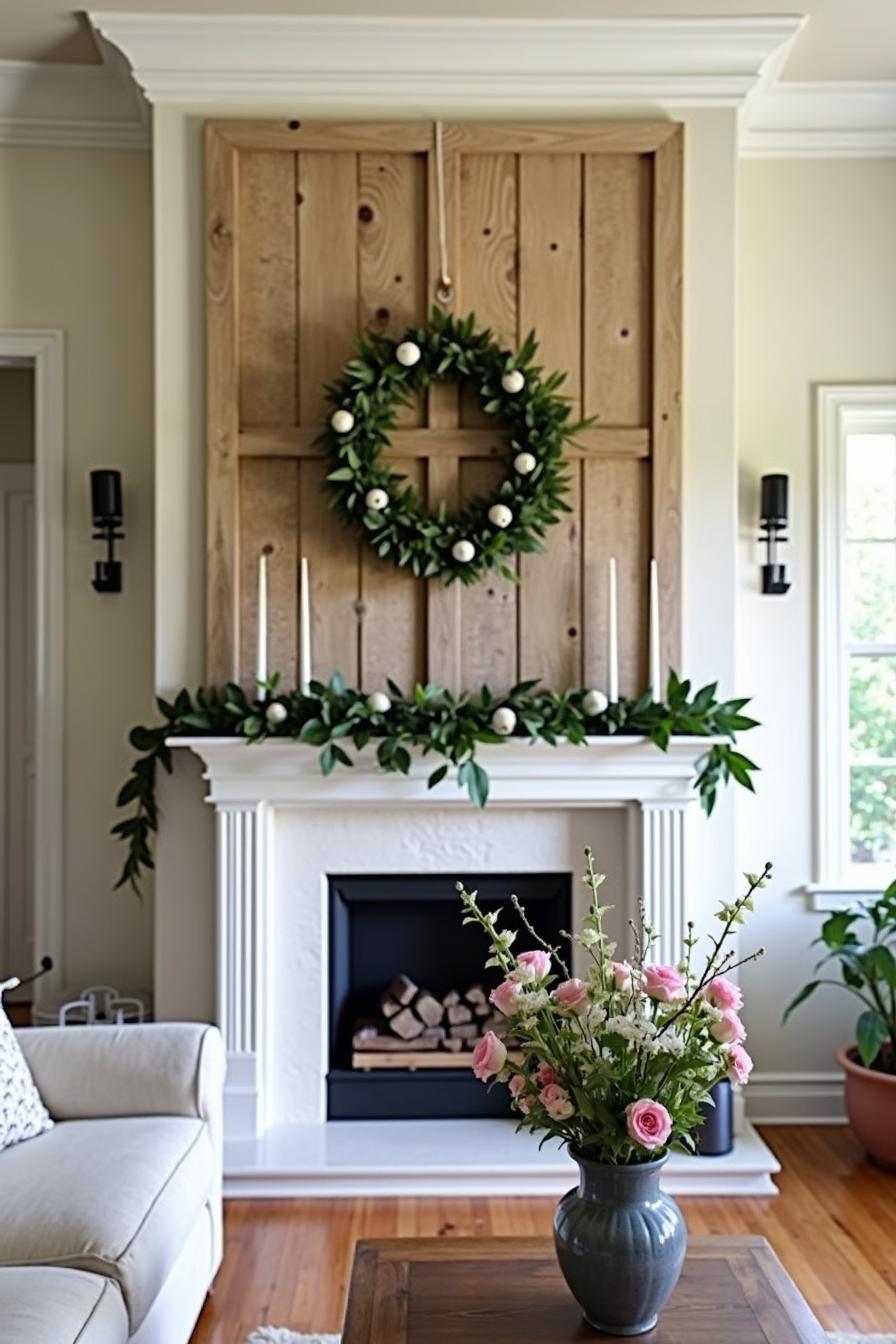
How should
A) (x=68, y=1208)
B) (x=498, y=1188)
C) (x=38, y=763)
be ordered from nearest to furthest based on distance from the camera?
(x=68, y=1208) → (x=498, y=1188) → (x=38, y=763)

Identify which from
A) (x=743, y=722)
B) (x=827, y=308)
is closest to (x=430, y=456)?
(x=743, y=722)

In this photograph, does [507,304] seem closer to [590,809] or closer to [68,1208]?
[590,809]

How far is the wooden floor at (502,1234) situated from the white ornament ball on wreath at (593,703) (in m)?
1.25

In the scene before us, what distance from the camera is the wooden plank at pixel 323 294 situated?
330cm

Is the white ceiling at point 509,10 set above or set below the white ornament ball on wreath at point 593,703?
above

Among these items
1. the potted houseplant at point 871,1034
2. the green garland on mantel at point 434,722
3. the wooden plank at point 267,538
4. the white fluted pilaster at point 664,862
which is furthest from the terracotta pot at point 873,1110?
the wooden plank at point 267,538

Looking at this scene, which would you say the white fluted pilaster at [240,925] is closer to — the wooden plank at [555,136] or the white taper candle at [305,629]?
the white taper candle at [305,629]

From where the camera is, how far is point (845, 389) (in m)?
3.64

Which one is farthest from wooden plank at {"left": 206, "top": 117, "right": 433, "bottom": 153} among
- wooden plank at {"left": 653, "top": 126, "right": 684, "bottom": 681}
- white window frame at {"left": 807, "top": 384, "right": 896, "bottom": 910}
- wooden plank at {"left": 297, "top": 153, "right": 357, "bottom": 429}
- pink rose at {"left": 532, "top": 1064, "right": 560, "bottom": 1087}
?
pink rose at {"left": 532, "top": 1064, "right": 560, "bottom": 1087}

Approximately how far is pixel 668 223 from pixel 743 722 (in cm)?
137

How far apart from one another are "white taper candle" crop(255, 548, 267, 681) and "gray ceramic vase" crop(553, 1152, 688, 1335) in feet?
5.87

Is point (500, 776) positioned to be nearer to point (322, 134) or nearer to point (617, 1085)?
point (617, 1085)

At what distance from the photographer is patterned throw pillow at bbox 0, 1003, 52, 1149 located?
7.42 ft

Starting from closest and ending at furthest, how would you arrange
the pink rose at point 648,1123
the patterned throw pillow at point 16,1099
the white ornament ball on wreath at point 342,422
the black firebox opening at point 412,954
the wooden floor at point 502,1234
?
1. the pink rose at point 648,1123
2. the patterned throw pillow at point 16,1099
3. the wooden floor at point 502,1234
4. the white ornament ball on wreath at point 342,422
5. the black firebox opening at point 412,954
